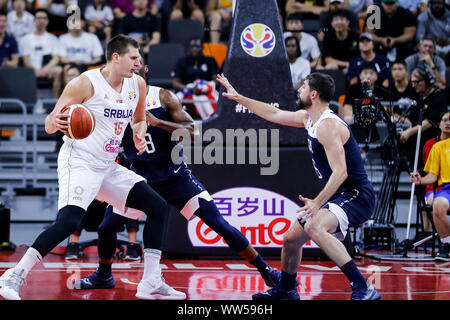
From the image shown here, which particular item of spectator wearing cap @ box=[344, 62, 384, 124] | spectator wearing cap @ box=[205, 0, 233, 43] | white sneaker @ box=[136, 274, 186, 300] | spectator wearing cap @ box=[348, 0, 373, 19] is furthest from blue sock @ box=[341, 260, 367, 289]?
spectator wearing cap @ box=[348, 0, 373, 19]

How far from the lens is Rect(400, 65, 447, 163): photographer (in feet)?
32.9

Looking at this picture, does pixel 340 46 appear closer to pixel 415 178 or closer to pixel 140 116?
pixel 415 178

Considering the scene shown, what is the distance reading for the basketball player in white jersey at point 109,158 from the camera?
19.2ft

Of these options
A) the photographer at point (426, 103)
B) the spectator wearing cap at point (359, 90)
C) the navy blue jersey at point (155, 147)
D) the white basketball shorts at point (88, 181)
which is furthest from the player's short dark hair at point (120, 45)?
the spectator wearing cap at point (359, 90)

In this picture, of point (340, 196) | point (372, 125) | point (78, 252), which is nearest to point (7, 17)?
point (78, 252)

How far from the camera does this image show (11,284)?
557 centimetres

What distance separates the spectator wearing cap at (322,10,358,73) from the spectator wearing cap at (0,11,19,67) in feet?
18.7

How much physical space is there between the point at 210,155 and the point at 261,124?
0.68 metres

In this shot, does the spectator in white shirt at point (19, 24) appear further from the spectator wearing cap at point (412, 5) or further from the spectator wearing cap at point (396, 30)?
the spectator wearing cap at point (412, 5)

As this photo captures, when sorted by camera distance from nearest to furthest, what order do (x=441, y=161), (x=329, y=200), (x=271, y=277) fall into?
1. (x=329, y=200)
2. (x=271, y=277)
3. (x=441, y=161)

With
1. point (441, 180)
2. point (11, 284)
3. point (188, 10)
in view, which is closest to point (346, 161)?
point (11, 284)

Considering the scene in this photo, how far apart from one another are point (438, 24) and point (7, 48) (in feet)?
26.3

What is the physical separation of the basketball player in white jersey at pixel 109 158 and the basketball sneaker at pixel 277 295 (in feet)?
2.08

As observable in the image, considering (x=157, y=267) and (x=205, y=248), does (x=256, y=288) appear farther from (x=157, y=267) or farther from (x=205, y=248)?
(x=205, y=248)
